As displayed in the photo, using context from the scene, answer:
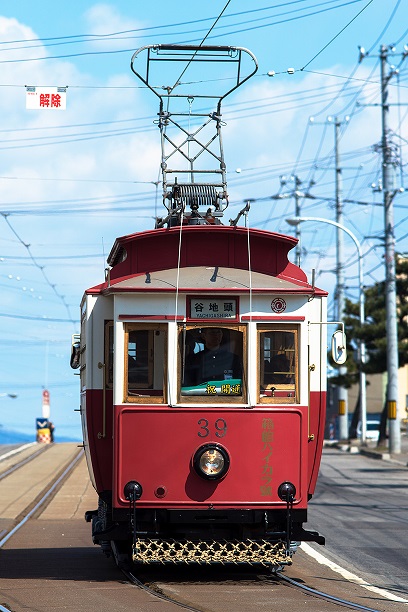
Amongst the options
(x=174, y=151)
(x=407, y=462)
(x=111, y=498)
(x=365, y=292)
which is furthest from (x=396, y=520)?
(x=365, y=292)

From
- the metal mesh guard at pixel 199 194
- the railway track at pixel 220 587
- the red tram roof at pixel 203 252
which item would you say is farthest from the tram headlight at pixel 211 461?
the metal mesh guard at pixel 199 194

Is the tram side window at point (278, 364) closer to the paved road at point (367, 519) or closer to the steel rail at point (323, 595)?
the steel rail at point (323, 595)

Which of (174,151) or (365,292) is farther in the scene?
(365,292)

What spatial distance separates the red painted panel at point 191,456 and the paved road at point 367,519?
1877 mm

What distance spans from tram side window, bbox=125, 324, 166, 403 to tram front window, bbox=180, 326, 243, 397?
24cm

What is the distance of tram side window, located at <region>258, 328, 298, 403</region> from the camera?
11344 mm

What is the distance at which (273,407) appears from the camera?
11195mm

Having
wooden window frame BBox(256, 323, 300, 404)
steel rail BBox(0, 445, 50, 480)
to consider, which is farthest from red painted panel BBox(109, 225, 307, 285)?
steel rail BBox(0, 445, 50, 480)

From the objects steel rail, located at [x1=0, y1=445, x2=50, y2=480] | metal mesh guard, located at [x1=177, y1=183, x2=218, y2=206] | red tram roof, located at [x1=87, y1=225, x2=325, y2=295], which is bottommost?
steel rail, located at [x1=0, y1=445, x2=50, y2=480]

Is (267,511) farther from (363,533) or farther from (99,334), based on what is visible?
(363,533)

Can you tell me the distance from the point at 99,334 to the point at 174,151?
13.8 ft

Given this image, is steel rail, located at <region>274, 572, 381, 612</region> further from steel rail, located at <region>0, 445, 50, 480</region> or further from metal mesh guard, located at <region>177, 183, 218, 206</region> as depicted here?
steel rail, located at <region>0, 445, 50, 480</region>

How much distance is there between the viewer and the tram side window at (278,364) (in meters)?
11.3

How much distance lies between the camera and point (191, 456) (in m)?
11.1
